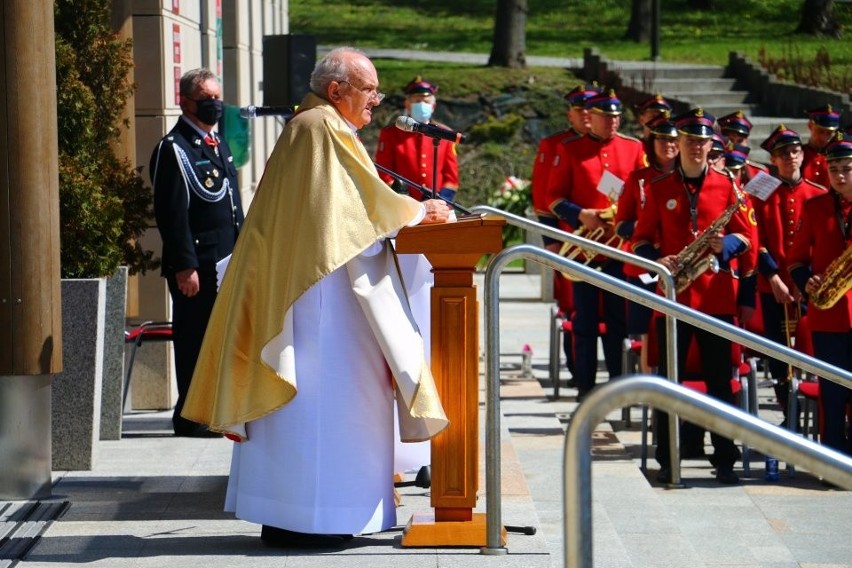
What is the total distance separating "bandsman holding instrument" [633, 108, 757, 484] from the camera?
8.77m

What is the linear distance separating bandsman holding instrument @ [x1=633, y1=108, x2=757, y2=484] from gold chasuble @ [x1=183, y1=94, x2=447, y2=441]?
129 inches

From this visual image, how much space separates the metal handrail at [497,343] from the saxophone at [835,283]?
9.76ft

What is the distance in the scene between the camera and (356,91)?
19.2 ft

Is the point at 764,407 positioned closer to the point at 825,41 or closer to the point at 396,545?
the point at 396,545

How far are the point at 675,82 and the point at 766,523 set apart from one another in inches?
856

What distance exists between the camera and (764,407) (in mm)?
11070

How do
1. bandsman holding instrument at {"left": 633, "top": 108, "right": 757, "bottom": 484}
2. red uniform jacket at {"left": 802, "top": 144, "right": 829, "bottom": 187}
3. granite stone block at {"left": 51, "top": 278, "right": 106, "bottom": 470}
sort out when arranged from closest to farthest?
granite stone block at {"left": 51, "top": 278, "right": 106, "bottom": 470}, bandsman holding instrument at {"left": 633, "top": 108, "right": 757, "bottom": 484}, red uniform jacket at {"left": 802, "top": 144, "right": 829, "bottom": 187}

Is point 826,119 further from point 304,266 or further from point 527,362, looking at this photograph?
point 304,266

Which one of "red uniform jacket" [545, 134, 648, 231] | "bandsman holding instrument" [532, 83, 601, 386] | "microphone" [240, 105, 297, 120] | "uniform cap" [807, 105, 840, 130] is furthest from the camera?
"uniform cap" [807, 105, 840, 130]

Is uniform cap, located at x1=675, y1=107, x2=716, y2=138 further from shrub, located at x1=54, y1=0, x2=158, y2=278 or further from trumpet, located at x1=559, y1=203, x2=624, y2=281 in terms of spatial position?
shrub, located at x1=54, y1=0, x2=158, y2=278

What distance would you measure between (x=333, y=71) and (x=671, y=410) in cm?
292

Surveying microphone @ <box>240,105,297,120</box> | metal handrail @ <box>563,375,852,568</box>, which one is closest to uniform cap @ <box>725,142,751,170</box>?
microphone @ <box>240,105,297,120</box>

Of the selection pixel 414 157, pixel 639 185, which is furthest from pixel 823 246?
pixel 414 157

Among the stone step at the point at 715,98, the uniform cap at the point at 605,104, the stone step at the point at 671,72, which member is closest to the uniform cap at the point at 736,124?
the uniform cap at the point at 605,104
